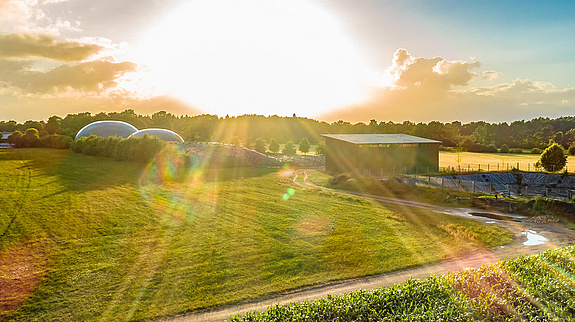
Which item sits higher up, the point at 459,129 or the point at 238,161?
the point at 459,129

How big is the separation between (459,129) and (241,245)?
12610 centimetres

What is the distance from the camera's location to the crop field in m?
8.04

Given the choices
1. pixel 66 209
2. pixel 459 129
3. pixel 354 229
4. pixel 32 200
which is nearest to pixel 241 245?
pixel 354 229

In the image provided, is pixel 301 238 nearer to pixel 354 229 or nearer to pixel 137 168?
pixel 354 229

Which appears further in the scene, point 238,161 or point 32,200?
point 238,161

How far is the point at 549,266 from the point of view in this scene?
35.1 feet

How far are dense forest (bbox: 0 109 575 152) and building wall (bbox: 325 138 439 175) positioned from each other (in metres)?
39.4

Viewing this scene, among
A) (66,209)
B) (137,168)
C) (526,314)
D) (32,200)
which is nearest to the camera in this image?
(526,314)

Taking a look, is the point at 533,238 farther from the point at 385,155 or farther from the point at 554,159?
the point at 554,159

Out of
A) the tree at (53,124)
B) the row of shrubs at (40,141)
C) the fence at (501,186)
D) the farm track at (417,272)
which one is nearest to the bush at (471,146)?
the fence at (501,186)

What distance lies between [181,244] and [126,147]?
128ft

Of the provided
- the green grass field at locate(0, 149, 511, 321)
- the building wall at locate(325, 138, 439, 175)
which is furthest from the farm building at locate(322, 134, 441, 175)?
the green grass field at locate(0, 149, 511, 321)

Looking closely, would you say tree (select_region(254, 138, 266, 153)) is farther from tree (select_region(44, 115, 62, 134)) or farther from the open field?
tree (select_region(44, 115, 62, 134))

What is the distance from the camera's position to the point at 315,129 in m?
147
